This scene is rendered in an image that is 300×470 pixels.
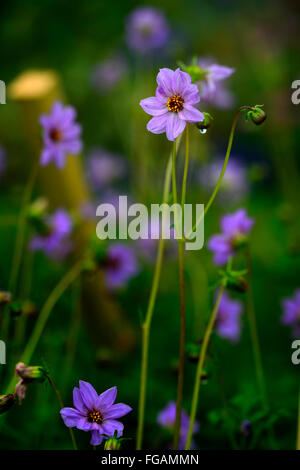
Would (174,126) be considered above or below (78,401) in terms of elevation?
above

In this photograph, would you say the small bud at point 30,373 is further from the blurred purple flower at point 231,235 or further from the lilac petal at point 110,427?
the blurred purple flower at point 231,235

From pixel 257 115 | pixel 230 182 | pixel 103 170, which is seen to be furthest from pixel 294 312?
pixel 103 170

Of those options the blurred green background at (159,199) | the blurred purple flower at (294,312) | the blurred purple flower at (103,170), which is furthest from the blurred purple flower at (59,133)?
the blurred purple flower at (103,170)

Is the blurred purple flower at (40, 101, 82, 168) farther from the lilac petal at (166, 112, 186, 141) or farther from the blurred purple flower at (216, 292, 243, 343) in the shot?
the blurred purple flower at (216, 292, 243, 343)

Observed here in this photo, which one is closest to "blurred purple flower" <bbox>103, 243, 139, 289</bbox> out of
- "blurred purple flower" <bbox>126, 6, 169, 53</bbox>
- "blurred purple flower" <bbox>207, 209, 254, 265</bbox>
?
"blurred purple flower" <bbox>207, 209, 254, 265</bbox>

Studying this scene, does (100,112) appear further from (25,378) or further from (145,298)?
(25,378)

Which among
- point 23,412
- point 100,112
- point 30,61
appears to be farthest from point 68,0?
point 23,412

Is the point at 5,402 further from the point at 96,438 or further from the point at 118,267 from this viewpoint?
the point at 118,267
